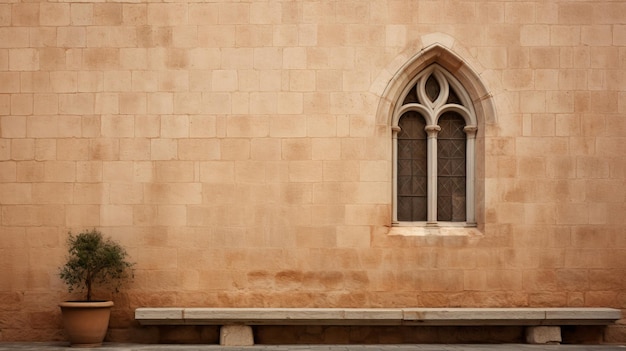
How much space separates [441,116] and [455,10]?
1463mm

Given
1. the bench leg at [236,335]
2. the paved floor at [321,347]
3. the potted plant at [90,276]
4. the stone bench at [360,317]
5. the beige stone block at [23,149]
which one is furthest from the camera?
the beige stone block at [23,149]

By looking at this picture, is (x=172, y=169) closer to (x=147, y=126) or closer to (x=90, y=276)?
(x=147, y=126)

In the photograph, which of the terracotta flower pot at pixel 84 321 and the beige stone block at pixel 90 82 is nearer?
the terracotta flower pot at pixel 84 321

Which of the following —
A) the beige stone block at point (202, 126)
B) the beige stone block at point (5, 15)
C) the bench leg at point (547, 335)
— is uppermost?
the beige stone block at point (5, 15)

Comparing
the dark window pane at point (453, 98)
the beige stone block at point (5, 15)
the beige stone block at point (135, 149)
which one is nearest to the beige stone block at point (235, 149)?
the beige stone block at point (135, 149)

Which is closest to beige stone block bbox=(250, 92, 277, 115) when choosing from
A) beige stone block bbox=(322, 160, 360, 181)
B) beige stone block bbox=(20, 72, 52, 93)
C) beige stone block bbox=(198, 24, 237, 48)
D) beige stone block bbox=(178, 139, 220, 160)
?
beige stone block bbox=(178, 139, 220, 160)

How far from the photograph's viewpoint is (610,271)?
38.7ft

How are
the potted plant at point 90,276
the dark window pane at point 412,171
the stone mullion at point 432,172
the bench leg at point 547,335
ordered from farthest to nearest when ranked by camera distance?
the dark window pane at point 412,171 → the stone mullion at point 432,172 → the bench leg at point 547,335 → the potted plant at point 90,276

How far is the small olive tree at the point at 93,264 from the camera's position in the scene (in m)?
11.3

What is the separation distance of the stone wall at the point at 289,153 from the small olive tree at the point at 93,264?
0.56ft

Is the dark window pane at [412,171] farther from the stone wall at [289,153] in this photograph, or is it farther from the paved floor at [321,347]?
the paved floor at [321,347]

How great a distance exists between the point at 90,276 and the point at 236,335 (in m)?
2.04

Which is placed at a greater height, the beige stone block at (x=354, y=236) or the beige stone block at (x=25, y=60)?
the beige stone block at (x=25, y=60)

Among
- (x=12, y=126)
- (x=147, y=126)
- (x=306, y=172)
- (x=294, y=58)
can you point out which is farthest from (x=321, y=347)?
(x=12, y=126)
